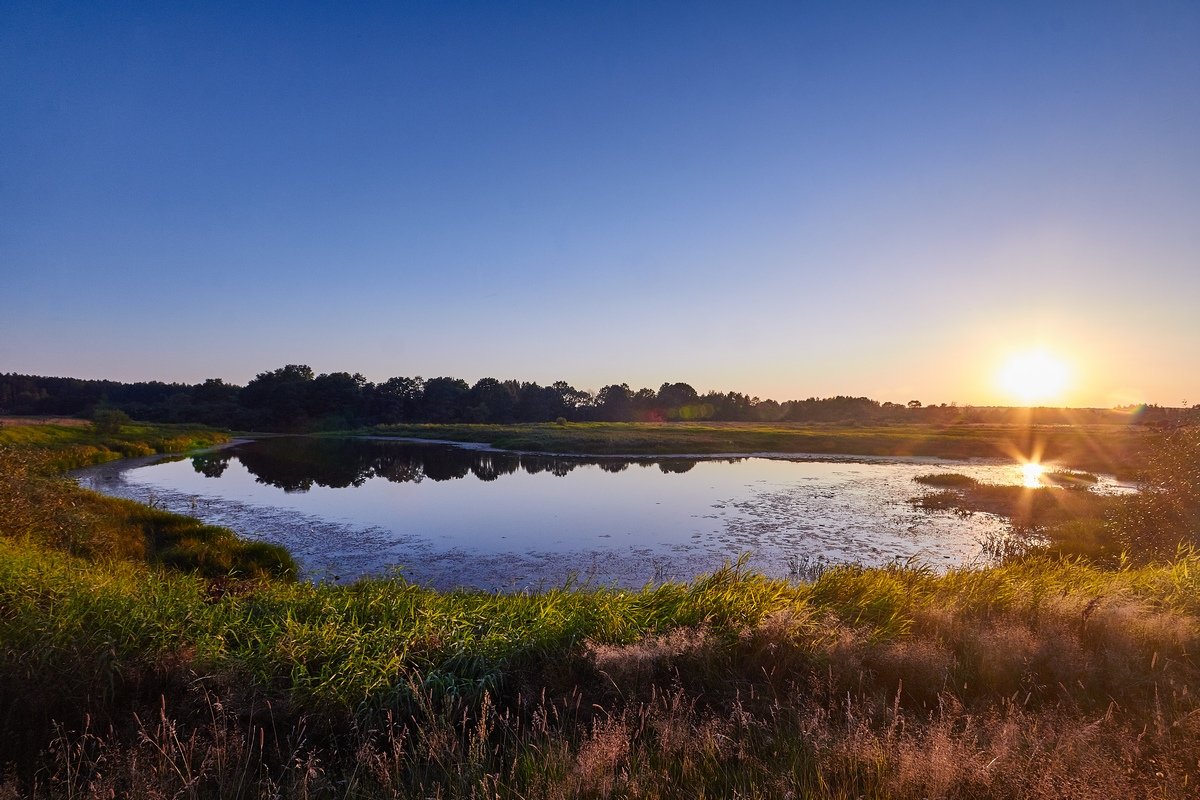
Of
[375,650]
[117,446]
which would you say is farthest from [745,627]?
[117,446]

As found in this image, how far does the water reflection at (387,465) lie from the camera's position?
1284 inches

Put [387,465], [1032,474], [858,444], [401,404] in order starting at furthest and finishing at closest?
[401,404], [858,444], [387,465], [1032,474]

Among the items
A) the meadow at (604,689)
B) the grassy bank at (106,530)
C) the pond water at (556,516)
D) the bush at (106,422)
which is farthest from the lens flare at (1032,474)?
the bush at (106,422)

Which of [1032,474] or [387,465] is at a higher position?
[1032,474]

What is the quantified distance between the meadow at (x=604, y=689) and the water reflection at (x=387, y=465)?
928 inches

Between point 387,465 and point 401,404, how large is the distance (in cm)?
7815

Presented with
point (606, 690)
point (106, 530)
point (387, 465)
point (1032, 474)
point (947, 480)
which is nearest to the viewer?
point (606, 690)

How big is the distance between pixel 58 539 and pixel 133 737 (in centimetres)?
906

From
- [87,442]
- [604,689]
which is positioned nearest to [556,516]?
[604,689]

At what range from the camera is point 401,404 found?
11450 centimetres

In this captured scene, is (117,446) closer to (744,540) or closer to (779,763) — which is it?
(744,540)

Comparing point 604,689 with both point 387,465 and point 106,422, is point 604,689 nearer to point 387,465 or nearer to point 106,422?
point 387,465

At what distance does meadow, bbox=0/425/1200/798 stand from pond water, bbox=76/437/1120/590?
4.78 meters

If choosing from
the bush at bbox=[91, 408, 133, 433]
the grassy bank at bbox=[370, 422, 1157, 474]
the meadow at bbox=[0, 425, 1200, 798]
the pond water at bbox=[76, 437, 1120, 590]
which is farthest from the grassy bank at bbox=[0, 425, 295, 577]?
the grassy bank at bbox=[370, 422, 1157, 474]
